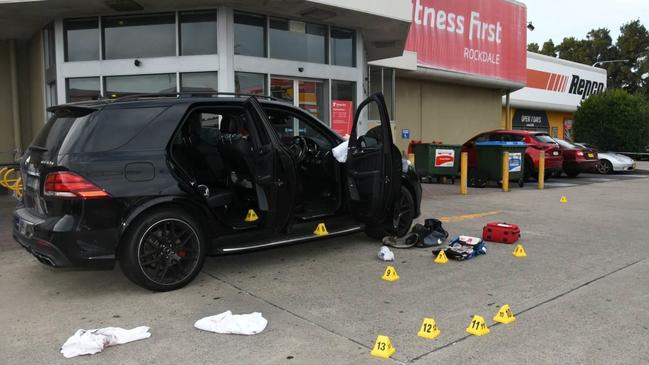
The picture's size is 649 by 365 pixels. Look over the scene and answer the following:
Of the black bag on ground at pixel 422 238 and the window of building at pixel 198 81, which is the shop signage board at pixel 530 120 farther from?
the black bag on ground at pixel 422 238

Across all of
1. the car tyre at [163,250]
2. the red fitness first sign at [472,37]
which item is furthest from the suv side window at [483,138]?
the car tyre at [163,250]

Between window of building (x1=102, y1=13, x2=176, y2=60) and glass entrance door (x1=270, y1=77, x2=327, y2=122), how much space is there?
7.44 feet

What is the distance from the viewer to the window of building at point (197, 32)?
423 inches

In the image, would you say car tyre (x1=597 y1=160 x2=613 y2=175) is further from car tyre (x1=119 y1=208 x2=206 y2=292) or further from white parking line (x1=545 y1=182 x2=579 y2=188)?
car tyre (x1=119 y1=208 x2=206 y2=292)

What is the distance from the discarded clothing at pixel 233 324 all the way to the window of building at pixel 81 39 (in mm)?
8588

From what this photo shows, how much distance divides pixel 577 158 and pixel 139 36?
13.7 m

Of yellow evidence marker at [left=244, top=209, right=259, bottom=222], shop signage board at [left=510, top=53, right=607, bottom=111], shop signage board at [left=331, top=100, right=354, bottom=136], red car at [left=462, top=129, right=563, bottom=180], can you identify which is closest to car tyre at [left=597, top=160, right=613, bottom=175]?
red car at [left=462, top=129, right=563, bottom=180]

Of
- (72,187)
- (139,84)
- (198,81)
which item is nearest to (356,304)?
(72,187)

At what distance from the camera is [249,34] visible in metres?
11.1

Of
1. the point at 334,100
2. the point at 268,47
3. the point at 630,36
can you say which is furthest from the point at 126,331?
the point at 630,36

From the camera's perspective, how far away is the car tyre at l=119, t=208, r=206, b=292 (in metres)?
4.72

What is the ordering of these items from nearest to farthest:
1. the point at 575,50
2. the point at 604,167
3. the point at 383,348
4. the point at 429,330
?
the point at 383,348 → the point at 429,330 → the point at 604,167 → the point at 575,50

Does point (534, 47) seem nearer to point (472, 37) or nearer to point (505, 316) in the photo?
point (472, 37)

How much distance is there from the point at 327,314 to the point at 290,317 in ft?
1.00
